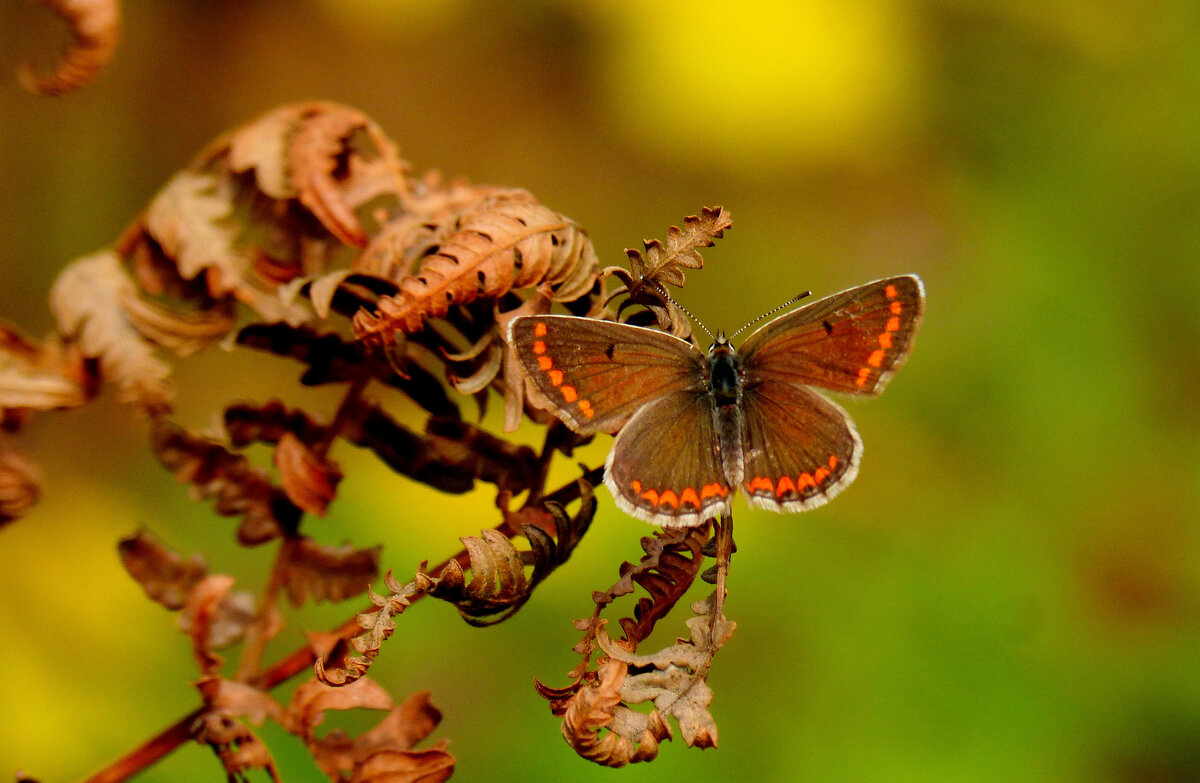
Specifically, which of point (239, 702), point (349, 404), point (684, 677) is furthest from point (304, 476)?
point (684, 677)

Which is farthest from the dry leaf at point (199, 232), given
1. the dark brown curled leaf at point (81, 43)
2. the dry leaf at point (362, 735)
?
the dry leaf at point (362, 735)

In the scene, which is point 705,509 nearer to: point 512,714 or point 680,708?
point 680,708

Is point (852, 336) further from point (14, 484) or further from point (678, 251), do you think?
point (14, 484)

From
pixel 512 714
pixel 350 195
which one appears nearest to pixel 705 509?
pixel 350 195

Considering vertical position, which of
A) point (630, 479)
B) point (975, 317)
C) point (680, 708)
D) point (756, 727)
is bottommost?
point (756, 727)

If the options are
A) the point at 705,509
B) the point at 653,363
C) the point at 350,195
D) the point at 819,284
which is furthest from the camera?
the point at 819,284

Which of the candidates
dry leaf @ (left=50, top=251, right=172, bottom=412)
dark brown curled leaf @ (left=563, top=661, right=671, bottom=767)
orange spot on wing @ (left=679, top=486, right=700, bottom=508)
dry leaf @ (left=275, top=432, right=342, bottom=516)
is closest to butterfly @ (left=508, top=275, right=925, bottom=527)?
orange spot on wing @ (left=679, top=486, right=700, bottom=508)

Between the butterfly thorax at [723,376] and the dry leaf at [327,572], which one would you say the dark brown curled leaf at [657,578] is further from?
the dry leaf at [327,572]
